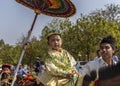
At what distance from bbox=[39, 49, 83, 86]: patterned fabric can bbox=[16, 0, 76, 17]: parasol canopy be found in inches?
38.2

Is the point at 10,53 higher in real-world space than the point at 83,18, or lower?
lower

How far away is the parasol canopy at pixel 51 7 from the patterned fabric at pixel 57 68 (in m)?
0.97

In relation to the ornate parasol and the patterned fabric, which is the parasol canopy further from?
the patterned fabric

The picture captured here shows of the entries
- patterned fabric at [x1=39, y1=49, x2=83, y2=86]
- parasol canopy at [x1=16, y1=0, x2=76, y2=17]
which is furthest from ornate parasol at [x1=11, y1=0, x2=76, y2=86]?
patterned fabric at [x1=39, y1=49, x2=83, y2=86]

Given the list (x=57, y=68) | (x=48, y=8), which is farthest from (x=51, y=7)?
(x=57, y=68)

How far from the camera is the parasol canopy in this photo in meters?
6.16

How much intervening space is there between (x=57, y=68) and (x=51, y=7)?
1.45m

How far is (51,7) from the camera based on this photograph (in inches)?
253

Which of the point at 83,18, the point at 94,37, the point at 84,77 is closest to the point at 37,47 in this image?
the point at 83,18

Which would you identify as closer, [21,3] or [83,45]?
[21,3]

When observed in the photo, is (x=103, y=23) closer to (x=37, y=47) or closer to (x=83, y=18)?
(x=83, y=18)

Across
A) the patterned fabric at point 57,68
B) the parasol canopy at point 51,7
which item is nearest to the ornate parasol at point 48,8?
the parasol canopy at point 51,7

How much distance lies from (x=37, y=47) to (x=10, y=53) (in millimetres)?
12153

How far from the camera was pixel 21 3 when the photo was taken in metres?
6.57
